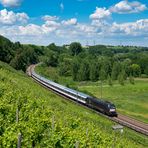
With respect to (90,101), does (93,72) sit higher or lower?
lower

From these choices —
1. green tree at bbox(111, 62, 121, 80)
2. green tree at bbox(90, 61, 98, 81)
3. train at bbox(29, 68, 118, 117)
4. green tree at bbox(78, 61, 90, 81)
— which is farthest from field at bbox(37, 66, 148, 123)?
green tree at bbox(78, 61, 90, 81)

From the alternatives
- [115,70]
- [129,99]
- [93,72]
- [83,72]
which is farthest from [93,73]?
[129,99]

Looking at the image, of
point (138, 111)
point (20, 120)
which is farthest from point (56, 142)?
point (138, 111)

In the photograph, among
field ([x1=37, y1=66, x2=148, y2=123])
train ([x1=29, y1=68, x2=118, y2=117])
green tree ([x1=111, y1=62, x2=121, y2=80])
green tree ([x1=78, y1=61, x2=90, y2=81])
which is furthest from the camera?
green tree ([x1=78, y1=61, x2=90, y2=81])

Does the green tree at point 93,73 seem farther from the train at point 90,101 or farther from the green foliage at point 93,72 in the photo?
the train at point 90,101

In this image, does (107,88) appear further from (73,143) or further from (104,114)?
(73,143)

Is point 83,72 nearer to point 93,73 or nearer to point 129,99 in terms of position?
point 93,73

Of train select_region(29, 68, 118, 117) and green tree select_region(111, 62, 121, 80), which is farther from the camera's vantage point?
green tree select_region(111, 62, 121, 80)

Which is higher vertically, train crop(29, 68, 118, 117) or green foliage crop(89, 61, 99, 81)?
train crop(29, 68, 118, 117)

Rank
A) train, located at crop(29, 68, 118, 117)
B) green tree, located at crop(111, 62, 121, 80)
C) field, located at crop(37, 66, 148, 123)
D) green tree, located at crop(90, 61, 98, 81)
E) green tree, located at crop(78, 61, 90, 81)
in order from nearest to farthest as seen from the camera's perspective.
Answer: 1. train, located at crop(29, 68, 118, 117)
2. field, located at crop(37, 66, 148, 123)
3. green tree, located at crop(111, 62, 121, 80)
4. green tree, located at crop(90, 61, 98, 81)
5. green tree, located at crop(78, 61, 90, 81)

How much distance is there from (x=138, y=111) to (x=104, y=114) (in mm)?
26473

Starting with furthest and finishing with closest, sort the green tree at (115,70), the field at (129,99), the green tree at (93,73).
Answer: the green tree at (93,73), the green tree at (115,70), the field at (129,99)

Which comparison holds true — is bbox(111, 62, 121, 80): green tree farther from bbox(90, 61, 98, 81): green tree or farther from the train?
the train

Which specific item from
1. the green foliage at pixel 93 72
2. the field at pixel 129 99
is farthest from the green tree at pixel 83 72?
the field at pixel 129 99
